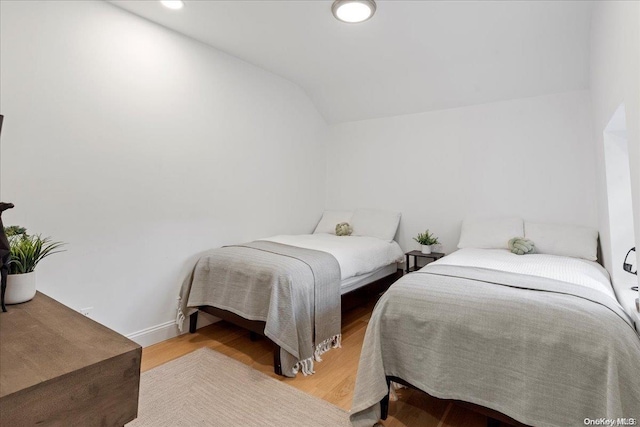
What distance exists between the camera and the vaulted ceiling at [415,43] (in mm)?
2195

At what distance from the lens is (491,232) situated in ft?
9.66

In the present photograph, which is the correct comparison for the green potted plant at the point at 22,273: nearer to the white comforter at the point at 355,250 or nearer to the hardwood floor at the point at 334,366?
the hardwood floor at the point at 334,366

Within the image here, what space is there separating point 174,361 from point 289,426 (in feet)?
3.49

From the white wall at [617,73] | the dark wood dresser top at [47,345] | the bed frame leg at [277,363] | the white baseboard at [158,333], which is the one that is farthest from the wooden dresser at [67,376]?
the white wall at [617,73]

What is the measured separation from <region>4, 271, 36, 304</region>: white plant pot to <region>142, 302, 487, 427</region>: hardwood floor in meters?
1.08

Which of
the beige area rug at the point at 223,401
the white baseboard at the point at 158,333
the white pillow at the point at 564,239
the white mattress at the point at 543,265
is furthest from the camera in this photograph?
the white pillow at the point at 564,239

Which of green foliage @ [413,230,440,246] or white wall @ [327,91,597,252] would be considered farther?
green foliage @ [413,230,440,246]

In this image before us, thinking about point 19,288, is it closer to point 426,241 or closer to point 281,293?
point 281,293

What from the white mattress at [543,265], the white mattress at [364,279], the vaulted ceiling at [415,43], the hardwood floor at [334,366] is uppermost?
the vaulted ceiling at [415,43]

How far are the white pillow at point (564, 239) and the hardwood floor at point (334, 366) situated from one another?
1687mm

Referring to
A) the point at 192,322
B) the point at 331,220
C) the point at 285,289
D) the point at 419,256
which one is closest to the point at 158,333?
the point at 192,322

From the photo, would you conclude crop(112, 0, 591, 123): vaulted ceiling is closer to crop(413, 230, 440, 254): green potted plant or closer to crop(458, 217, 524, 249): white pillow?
crop(458, 217, 524, 249): white pillow

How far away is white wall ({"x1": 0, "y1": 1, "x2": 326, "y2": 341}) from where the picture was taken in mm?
1869

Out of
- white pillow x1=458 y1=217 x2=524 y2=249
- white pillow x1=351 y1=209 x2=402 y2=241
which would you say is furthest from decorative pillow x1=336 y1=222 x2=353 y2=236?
white pillow x1=458 y1=217 x2=524 y2=249
